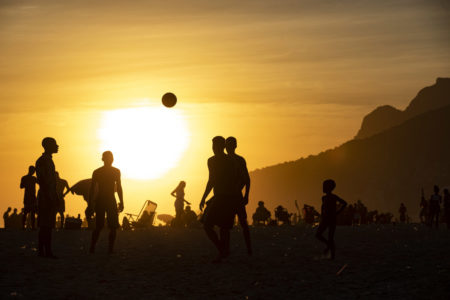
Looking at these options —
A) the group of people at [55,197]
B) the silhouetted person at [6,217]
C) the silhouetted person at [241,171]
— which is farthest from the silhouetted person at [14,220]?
the silhouetted person at [241,171]

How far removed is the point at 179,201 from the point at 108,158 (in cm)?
1611

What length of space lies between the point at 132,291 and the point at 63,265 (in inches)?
140

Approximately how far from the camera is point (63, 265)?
15.6 metres

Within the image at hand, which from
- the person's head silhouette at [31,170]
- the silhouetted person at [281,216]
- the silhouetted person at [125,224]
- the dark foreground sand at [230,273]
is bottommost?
the dark foreground sand at [230,273]

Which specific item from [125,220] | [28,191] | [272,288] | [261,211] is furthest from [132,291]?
[261,211]

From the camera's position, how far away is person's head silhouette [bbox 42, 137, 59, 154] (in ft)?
55.9

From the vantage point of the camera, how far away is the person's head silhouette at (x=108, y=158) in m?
18.0

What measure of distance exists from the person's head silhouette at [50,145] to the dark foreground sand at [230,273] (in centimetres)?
221

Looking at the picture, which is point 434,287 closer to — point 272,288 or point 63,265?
point 272,288

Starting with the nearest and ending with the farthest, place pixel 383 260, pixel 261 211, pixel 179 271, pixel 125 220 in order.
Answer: pixel 179 271, pixel 383 260, pixel 125 220, pixel 261 211

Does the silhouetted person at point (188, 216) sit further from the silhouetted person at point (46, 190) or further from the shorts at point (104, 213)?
the silhouetted person at point (46, 190)

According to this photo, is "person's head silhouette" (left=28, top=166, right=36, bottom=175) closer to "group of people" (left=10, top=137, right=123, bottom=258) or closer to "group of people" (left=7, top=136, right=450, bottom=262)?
"group of people" (left=10, top=137, right=123, bottom=258)

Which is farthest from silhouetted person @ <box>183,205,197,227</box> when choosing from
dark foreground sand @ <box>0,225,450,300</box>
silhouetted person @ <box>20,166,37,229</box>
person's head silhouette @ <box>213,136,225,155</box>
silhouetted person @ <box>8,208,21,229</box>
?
person's head silhouette @ <box>213,136,225,155</box>

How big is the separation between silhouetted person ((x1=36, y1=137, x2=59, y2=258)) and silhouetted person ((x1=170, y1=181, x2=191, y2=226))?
1614 cm
